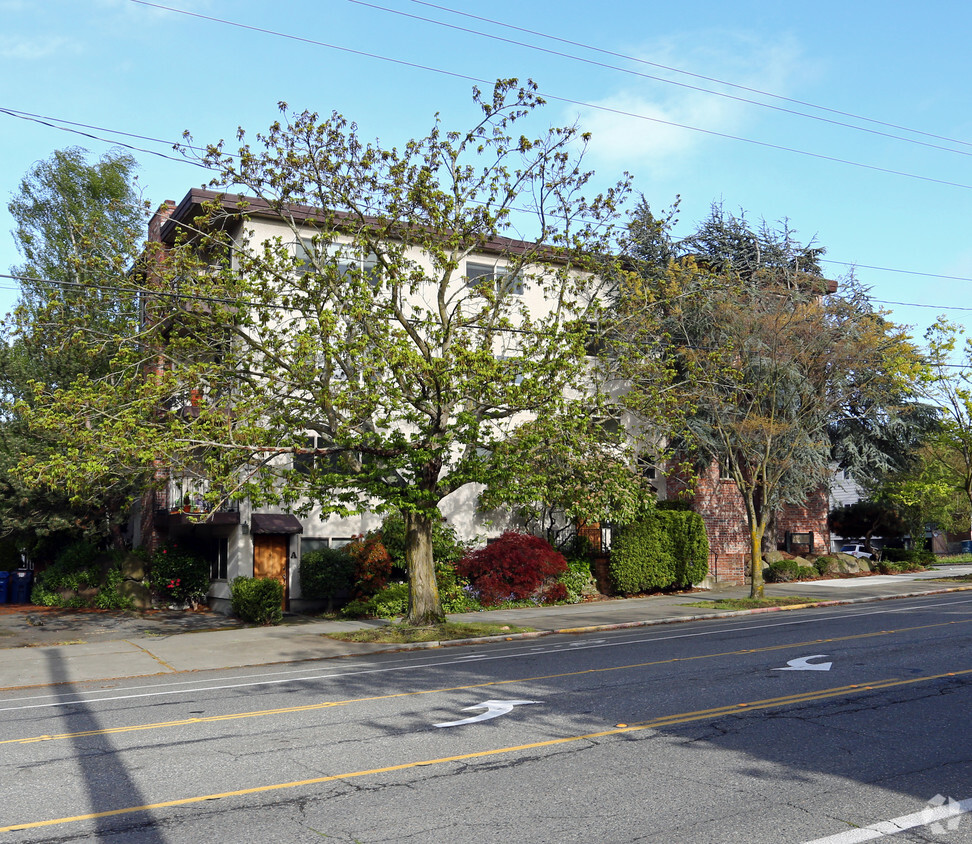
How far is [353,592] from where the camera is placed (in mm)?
24672

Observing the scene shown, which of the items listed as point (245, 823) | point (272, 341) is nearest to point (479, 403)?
point (272, 341)

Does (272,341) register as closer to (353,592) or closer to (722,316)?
(353,592)

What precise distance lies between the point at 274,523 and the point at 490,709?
15350 mm

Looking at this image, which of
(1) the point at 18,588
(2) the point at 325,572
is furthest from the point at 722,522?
(1) the point at 18,588

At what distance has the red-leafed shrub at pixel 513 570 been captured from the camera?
81.7 ft

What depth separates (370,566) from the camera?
78.4 feet

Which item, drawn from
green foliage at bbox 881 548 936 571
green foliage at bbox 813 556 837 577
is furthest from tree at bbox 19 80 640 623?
green foliage at bbox 881 548 936 571

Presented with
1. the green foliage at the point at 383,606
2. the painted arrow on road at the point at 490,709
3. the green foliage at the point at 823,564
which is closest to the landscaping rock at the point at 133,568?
the green foliage at the point at 383,606

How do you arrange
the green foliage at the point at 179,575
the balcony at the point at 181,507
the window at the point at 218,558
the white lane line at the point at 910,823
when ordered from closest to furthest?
the white lane line at the point at 910,823, the balcony at the point at 181,507, the window at the point at 218,558, the green foliage at the point at 179,575

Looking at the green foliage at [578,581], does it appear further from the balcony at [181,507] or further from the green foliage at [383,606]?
the balcony at [181,507]

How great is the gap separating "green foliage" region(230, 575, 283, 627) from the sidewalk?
15.3 inches

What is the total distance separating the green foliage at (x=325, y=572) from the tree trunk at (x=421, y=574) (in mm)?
5026

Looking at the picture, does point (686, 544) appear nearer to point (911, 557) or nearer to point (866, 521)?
point (911, 557)

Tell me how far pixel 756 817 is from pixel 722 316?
71.0 feet
